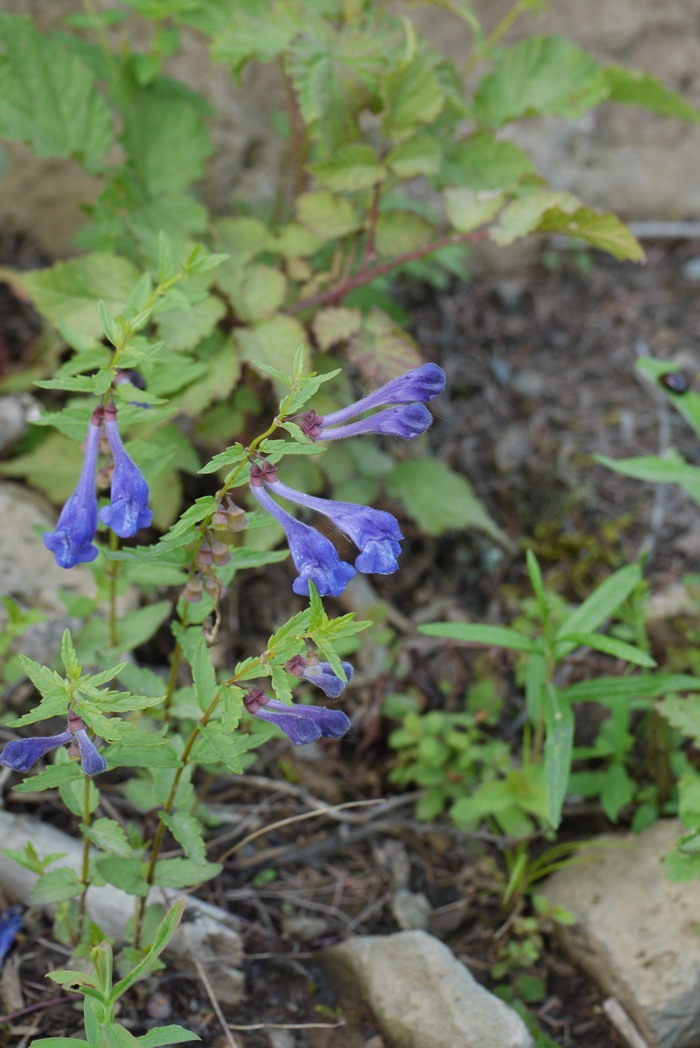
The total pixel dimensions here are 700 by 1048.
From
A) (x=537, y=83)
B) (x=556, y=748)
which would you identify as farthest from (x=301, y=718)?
(x=537, y=83)

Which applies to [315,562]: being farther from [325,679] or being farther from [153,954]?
[153,954]

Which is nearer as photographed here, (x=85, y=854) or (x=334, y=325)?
(x=85, y=854)

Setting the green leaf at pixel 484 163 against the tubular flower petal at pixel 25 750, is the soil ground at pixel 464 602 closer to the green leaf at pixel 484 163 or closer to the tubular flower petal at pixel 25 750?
the tubular flower petal at pixel 25 750

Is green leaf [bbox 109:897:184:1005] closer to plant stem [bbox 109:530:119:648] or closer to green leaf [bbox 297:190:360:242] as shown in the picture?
plant stem [bbox 109:530:119:648]

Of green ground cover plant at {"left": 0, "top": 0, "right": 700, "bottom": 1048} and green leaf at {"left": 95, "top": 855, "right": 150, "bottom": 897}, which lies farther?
green leaf at {"left": 95, "top": 855, "right": 150, "bottom": 897}

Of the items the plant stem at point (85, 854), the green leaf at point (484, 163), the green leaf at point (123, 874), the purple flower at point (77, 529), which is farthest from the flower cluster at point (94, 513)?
the green leaf at point (484, 163)

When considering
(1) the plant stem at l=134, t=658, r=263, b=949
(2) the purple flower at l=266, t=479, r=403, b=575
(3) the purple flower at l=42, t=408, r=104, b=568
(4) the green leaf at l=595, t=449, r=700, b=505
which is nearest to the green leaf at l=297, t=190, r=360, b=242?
(4) the green leaf at l=595, t=449, r=700, b=505

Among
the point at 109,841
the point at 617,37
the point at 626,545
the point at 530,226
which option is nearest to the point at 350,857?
the point at 109,841
